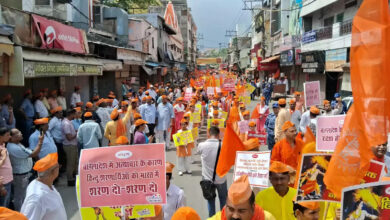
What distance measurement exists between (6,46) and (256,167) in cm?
584

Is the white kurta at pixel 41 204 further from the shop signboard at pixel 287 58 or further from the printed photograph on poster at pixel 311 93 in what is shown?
the shop signboard at pixel 287 58

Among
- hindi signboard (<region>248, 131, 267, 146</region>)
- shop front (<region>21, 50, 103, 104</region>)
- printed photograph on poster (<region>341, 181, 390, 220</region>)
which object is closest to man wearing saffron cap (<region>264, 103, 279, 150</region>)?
hindi signboard (<region>248, 131, 267, 146</region>)

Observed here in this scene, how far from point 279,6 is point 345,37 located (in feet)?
68.5

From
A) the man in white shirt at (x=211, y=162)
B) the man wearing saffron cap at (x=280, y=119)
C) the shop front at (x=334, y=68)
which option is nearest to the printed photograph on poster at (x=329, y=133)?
the man in white shirt at (x=211, y=162)

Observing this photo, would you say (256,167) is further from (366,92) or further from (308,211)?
(366,92)

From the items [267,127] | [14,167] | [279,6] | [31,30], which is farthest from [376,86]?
[279,6]

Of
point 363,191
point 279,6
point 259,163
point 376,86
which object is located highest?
point 279,6

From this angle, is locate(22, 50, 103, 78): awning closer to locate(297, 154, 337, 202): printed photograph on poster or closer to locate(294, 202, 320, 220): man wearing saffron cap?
locate(297, 154, 337, 202): printed photograph on poster

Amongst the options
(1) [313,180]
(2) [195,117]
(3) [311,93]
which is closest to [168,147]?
(2) [195,117]

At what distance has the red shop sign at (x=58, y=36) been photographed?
464 inches

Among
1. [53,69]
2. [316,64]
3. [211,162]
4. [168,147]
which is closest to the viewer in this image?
[211,162]

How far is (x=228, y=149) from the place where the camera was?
5328 millimetres

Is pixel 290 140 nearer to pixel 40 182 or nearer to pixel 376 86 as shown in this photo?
pixel 376 86

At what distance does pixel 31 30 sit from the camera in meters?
11.4
